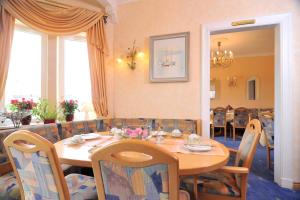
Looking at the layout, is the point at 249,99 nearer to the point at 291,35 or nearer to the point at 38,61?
the point at 291,35

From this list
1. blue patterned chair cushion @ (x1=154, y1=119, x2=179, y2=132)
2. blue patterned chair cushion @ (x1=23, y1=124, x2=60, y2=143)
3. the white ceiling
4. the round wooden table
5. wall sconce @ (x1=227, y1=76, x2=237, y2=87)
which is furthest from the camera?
wall sconce @ (x1=227, y1=76, x2=237, y2=87)

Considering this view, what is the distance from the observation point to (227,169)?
1256 millimetres

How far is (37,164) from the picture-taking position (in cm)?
94

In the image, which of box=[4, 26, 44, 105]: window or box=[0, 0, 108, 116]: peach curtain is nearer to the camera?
box=[0, 0, 108, 116]: peach curtain

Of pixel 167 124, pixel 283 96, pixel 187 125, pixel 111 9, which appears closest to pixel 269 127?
pixel 283 96

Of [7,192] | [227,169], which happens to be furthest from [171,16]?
[7,192]

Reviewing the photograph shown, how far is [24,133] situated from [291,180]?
9.42 ft

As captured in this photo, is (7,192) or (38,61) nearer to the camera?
(7,192)

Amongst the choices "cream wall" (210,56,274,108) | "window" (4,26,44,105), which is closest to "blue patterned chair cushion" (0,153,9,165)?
"window" (4,26,44,105)

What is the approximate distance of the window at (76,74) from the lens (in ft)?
10.1

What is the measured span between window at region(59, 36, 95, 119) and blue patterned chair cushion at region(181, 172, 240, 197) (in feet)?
7.11

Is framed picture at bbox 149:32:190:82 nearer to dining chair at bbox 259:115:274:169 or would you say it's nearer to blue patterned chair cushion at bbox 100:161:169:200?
dining chair at bbox 259:115:274:169

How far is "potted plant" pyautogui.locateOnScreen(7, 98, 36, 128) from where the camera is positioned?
2119 millimetres

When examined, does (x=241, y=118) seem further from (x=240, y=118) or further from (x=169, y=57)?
(x=169, y=57)
